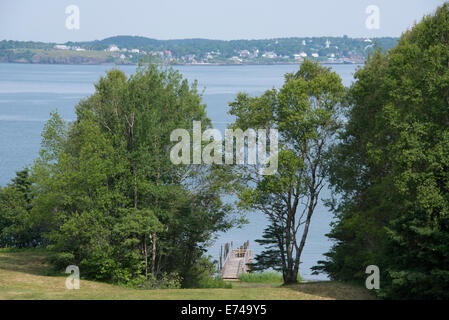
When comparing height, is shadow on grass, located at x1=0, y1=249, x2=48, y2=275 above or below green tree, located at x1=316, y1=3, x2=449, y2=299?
below

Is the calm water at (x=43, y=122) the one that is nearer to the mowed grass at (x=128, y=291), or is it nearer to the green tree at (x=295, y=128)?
the green tree at (x=295, y=128)

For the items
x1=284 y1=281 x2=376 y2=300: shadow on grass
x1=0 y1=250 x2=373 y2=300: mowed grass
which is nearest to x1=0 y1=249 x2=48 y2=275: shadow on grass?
x1=0 y1=250 x2=373 y2=300: mowed grass

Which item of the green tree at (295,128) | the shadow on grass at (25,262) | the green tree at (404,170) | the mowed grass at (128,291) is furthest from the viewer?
the green tree at (295,128)

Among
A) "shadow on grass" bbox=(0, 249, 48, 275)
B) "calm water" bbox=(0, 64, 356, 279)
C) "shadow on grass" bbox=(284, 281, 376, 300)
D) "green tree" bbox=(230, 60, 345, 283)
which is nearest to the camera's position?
"shadow on grass" bbox=(284, 281, 376, 300)

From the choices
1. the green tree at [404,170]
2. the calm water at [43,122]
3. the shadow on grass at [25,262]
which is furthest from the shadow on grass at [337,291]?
the calm water at [43,122]

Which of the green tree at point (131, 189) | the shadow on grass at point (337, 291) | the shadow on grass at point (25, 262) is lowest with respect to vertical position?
the shadow on grass at point (25, 262)

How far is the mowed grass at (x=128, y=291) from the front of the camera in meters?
21.1

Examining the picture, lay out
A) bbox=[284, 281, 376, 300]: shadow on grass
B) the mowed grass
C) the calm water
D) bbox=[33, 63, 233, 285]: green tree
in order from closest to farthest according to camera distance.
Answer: the mowed grass → bbox=[284, 281, 376, 300]: shadow on grass → bbox=[33, 63, 233, 285]: green tree → the calm water

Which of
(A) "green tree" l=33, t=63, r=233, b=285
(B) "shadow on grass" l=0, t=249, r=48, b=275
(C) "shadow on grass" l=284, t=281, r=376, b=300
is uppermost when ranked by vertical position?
(A) "green tree" l=33, t=63, r=233, b=285

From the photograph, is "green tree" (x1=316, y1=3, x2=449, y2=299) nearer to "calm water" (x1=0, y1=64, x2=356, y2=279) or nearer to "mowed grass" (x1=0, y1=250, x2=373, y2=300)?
"mowed grass" (x1=0, y1=250, x2=373, y2=300)

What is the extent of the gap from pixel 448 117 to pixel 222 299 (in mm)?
10878

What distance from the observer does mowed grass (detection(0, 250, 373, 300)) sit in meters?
21.1
